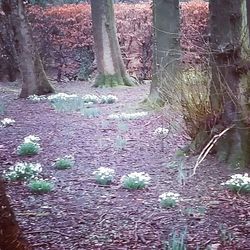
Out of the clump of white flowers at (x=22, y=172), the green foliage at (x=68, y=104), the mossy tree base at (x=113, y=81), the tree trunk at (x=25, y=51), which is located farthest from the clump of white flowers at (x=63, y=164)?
Answer: the mossy tree base at (x=113, y=81)

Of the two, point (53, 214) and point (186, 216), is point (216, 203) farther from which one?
point (53, 214)

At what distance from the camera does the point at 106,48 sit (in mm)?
16000

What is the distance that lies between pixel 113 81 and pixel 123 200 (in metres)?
10.7

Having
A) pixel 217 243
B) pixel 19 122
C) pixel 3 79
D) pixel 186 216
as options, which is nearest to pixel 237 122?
pixel 186 216

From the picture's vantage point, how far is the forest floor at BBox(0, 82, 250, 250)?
435 centimetres

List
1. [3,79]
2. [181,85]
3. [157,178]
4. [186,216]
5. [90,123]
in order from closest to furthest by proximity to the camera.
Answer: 1. [186,216]
2. [157,178]
3. [181,85]
4. [90,123]
5. [3,79]

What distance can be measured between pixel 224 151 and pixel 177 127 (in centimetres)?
114

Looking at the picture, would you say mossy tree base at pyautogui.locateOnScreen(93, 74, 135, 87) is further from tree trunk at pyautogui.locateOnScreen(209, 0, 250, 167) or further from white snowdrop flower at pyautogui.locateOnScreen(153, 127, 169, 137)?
tree trunk at pyautogui.locateOnScreen(209, 0, 250, 167)

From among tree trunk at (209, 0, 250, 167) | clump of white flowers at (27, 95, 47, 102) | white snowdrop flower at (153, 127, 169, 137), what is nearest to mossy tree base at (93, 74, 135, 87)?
clump of white flowers at (27, 95, 47, 102)

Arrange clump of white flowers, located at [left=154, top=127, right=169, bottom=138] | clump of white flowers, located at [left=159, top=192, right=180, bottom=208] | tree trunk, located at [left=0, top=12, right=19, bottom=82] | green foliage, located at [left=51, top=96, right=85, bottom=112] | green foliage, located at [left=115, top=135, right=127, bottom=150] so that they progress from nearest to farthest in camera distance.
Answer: clump of white flowers, located at [left=159, top=192, right=180, bottom=208] → green foliage, located at [left=115, top=135, right=127, bottom=150] → clump of white flowers, located at [left=154, top=127, right=169, bottom=138] → green foliage, located at [left=51, top=96, right=85, bottom=112] → tree trunk, located at [left=0, top=12, right=19, bottom=82]

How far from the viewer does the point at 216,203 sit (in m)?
5.15

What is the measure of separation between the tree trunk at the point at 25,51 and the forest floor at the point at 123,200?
5230 millimetres

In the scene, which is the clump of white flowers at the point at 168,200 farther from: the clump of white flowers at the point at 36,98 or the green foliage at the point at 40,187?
the clump of white flowers at the point at 36,98

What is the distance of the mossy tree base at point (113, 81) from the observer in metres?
15.8
